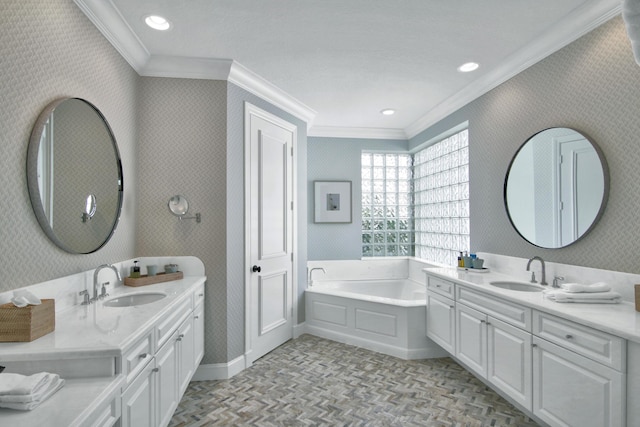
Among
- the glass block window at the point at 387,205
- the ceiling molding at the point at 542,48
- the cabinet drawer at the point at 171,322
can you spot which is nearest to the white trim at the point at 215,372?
the cabinet drawer at the point at 171,322

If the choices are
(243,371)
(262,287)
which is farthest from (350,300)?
(243,371)

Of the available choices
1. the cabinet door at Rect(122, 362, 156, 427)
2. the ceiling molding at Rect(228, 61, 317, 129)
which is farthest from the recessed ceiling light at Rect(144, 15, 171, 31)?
the cabinet door at Rect(122, 362, 156, 427)

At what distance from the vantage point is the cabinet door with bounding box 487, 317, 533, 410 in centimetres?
203

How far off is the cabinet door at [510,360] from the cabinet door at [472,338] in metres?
0.05

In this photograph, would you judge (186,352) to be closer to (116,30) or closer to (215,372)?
(215,372)

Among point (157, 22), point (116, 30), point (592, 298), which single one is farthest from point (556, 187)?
point (116, 30)

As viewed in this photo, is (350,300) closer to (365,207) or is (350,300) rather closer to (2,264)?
(365,207)

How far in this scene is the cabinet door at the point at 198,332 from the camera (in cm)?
256

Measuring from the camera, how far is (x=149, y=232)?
9.36 ft

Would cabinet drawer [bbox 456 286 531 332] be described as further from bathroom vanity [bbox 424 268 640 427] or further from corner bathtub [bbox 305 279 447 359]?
corner bathtub [bbox 305 279 447 359]

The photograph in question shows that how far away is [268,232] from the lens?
3.47m

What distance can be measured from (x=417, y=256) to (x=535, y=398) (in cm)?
312

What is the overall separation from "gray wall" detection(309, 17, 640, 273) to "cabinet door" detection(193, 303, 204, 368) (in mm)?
2525

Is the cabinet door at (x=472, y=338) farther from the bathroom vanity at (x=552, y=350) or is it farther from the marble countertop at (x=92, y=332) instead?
the marble countertop at (x=92, y=332)
